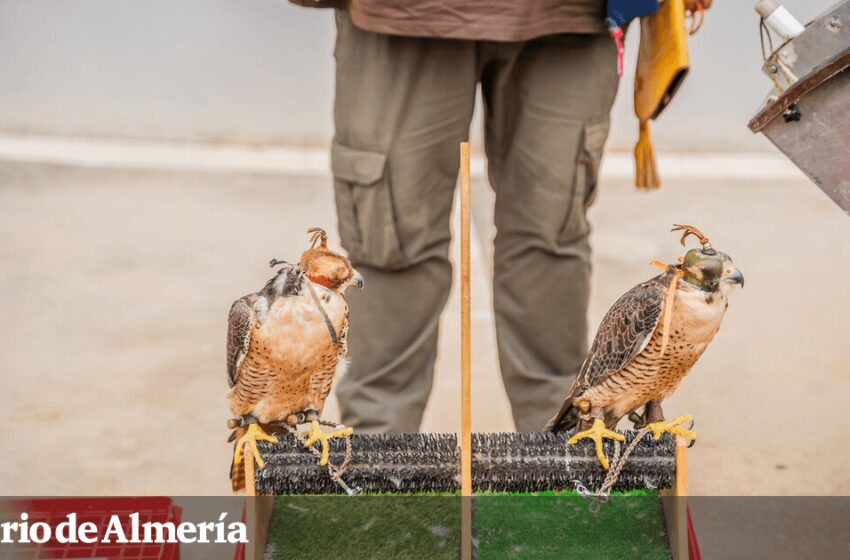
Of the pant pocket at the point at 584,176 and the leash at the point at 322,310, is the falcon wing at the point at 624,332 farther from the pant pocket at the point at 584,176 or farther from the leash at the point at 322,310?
the pant pocket at the point at 584,176

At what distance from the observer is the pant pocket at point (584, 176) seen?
7.25ft

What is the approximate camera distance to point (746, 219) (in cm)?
411

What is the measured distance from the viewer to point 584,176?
225 cm

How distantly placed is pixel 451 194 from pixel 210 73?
3.28 metres

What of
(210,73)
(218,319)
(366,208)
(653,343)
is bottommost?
(653,343)

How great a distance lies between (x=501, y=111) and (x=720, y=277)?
0.76 m

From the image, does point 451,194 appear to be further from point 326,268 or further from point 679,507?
point 679,507

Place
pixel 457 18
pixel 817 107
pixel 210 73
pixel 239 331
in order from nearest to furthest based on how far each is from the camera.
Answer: pixel 817 107, pixel 239 331, pixel 457 18, pixel 210 73

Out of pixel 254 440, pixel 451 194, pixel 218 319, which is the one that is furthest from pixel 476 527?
pixel 218 319

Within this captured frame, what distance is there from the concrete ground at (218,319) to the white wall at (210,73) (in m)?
0.48

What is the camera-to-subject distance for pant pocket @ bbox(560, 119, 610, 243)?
7.25 feet

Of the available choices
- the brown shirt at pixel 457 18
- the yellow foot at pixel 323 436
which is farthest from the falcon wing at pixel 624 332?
the brown shirt at pixel 457 18

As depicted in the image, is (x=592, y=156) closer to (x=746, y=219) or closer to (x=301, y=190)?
(x=746, y=219)

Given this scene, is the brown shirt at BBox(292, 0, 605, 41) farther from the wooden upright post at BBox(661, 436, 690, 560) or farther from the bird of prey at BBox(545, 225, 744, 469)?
the wooden upright post at BBox(661, 436, 690, 560)
